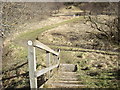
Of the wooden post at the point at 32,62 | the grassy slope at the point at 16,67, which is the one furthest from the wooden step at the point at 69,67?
the wooden post at the point at 32,62

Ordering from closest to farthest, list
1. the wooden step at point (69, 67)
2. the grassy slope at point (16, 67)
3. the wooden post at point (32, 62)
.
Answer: the wooden post at point (32, 62) → the grassy slope at point (16, 67) → the wooden step at point (69, 67)

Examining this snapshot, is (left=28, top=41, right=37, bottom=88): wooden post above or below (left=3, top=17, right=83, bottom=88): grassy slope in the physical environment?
above

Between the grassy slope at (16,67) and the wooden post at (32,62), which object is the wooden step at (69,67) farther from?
the wooden post at (32,62)

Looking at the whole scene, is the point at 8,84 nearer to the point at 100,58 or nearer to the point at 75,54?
the point at 75,54

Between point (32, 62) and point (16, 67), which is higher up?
point (32, 62)

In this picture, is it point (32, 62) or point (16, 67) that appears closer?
point (32, 62)

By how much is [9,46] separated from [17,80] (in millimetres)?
4928

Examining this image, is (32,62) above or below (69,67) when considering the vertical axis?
above

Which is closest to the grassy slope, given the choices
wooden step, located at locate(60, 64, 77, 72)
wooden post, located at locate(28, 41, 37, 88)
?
wooden step, located at locate(60, 64, 77, 72)

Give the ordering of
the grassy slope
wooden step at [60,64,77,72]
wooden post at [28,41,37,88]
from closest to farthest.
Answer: wooden post at [28,41,37,88] < the grassy slope < wooden step at [60,64,77,72]

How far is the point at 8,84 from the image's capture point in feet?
22.0

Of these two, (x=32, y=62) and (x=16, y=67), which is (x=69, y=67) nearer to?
(x=16, y=67)

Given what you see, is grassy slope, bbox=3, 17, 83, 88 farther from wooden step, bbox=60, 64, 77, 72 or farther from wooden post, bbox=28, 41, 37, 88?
wooden post, bbox=28, 41, 37, 88

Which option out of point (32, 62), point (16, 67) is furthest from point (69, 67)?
point (32, 62)
